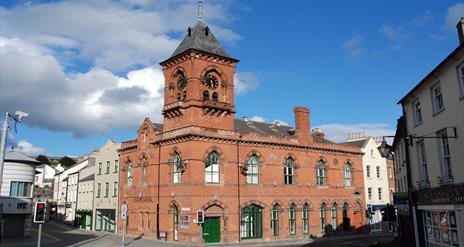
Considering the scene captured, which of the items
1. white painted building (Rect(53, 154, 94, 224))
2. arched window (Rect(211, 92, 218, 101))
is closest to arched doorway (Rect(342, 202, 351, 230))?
arched window (Rect(211, 92, 218, 101))

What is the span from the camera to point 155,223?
37812 millimetres

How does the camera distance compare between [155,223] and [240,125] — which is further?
[240,125]

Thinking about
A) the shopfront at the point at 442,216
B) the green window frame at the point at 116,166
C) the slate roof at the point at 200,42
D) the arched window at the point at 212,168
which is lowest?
the shopfront at the point at 442,216

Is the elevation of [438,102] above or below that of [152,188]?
above

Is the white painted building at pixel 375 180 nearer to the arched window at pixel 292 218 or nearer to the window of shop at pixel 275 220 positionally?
the arched window at pixel 292 218

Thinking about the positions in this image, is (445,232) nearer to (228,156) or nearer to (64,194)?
(228,156)

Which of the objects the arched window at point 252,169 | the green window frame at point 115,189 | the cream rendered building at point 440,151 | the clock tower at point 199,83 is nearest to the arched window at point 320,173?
the arched window at point 252,169

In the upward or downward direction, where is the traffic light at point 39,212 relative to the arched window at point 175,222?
upward

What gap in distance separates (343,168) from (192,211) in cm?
2016

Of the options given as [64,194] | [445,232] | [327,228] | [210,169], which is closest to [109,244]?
[210,169]

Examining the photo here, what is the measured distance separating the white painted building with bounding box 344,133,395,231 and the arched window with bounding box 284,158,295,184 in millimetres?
13409

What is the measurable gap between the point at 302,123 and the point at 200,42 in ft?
44.5

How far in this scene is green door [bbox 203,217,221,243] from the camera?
34031 millimetres

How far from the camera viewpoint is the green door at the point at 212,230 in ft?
112
